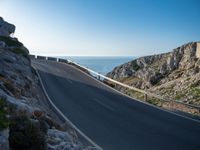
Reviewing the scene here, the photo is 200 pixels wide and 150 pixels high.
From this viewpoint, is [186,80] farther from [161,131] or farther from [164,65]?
[161,131]

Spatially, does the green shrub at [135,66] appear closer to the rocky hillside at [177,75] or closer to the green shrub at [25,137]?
the rocky hillside at [177,75]

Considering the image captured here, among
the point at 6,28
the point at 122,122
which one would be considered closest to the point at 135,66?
the point at 6,28

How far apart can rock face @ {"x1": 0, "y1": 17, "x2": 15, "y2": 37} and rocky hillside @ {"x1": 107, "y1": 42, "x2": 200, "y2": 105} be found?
69.1 feet

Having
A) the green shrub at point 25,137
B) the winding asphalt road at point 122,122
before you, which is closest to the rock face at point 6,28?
the winding asphalt road at point 122,122

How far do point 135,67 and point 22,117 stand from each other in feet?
209

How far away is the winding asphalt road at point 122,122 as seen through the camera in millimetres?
13961

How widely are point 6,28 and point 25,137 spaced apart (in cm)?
4637

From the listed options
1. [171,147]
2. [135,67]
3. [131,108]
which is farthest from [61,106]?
[135,67]

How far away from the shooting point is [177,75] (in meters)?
45.4

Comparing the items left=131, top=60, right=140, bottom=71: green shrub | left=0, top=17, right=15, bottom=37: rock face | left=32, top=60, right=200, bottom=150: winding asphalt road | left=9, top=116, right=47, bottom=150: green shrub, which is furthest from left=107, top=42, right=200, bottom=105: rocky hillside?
left=9, top=116, right=47, bottom=150: green shrub

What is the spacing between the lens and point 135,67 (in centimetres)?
7112

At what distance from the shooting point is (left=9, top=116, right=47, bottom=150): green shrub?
7.34m

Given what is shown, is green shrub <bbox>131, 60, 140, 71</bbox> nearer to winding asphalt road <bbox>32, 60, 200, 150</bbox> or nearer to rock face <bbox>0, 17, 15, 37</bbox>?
rock face <bbox>0, 17, 15, 37</bbox>

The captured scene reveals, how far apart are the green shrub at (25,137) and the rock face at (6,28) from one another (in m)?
41.8
